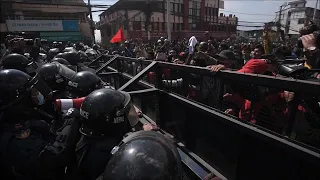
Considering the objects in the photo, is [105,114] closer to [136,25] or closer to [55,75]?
[55,75]

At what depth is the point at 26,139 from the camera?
2.10 m

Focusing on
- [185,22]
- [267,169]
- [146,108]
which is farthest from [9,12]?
[267,169]

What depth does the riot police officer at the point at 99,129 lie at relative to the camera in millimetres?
1966

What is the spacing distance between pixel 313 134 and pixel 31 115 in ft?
8.34

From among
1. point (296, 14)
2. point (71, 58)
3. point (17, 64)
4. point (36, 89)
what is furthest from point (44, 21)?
point (296, 14)

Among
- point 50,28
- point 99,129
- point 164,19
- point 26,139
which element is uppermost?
point 164,19

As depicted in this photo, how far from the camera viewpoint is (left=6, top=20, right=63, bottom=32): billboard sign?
24.2 m

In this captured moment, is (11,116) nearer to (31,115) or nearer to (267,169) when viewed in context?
(31,115)

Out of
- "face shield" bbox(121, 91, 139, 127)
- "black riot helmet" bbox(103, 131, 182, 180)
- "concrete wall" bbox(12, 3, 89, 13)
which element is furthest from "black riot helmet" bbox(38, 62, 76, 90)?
"concrete wall" bbox(12, 3, 89, 13)

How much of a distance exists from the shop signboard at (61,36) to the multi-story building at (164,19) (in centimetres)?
627

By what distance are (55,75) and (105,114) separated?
7.40 ft

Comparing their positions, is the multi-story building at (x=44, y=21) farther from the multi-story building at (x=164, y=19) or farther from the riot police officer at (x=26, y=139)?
the riot police officer at (x=26, y=139)

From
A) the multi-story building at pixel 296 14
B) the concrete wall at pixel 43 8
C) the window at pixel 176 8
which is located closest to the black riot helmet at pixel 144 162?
the concrete wall at pixel 43 8

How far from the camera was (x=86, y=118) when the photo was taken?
206cm
